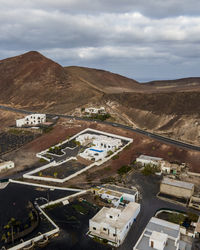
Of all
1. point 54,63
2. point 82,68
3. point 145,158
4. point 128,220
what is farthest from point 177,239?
point 82,68

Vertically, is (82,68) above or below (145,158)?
above

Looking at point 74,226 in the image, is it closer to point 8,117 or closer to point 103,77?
point 8,117

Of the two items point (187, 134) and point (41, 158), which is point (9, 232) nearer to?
point (41, 158)

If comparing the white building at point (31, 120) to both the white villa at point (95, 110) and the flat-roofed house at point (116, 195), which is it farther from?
the flat-roofed house at point (116, 195)

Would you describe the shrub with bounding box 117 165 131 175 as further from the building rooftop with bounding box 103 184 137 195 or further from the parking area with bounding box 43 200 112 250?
the parking area with bounding box 43 200 112 250

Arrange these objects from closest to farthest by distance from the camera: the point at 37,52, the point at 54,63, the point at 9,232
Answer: the point at 9,232 < the point at 54,63 < the point at 37,52

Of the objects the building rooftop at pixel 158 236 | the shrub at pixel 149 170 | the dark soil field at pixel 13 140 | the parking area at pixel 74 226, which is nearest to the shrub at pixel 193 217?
the building rooftop at pixel 158 236
